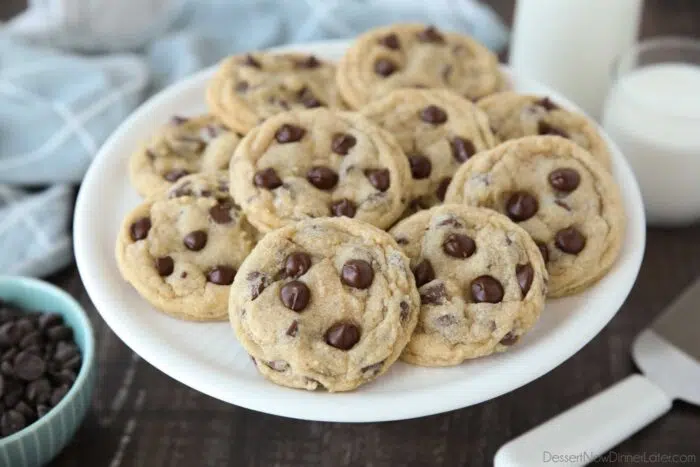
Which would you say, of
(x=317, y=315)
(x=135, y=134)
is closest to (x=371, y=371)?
(x=317, y=315)

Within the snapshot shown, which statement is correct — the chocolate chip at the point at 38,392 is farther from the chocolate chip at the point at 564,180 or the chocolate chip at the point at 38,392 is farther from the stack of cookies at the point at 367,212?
the chocolate chip at the point at 564,180

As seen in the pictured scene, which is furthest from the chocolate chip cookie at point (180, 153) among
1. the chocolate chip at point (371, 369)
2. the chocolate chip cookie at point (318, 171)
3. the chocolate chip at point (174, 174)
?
the chocolate chip at point (371, 369)

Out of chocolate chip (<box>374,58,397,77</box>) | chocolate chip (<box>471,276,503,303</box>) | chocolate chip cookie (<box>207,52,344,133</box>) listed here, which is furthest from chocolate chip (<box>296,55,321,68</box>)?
chocolate chip (<box>471,276,503,303</box>)

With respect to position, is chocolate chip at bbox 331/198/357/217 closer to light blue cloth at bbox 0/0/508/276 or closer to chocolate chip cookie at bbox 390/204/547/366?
chocolate chip cookie at bbox 390/204/547/366

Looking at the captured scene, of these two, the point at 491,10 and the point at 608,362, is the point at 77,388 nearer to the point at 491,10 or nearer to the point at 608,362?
the point at 608,362

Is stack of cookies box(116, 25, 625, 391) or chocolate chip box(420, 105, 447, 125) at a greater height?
chocolate chip box(420, 105, 447, 125)

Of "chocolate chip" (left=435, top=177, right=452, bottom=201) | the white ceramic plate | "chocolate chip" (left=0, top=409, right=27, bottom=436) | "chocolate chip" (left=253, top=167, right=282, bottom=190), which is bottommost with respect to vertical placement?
"chocolate chip" (left=0, top=409, right=27, bottom=436)
